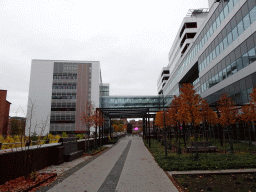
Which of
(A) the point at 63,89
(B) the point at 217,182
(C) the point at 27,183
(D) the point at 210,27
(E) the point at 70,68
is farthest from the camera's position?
(E) the point at 70,68

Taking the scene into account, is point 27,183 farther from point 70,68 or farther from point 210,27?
point 70,68

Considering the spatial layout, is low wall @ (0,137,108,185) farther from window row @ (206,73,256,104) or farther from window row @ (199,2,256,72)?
window row @ (199,2,256,72)

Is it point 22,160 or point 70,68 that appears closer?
point 22,160

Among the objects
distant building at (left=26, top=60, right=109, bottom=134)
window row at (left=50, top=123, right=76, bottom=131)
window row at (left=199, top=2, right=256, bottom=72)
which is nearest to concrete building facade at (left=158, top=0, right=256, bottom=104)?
window row at (left=199, top=2, right=256, bottom=72)

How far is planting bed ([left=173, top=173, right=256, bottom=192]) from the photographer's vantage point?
5.51 metres

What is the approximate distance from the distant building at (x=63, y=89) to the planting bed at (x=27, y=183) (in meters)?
51.2

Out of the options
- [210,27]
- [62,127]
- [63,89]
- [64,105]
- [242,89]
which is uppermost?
[210,27]

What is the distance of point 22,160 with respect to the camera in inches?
282

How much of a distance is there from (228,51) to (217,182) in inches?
912

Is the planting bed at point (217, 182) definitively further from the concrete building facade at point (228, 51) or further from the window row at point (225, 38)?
the window row at point (225, 38)

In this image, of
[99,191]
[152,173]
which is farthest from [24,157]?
[152,173]

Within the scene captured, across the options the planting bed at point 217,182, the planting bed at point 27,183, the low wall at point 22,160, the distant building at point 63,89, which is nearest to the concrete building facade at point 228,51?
the planting bed at point 217,182

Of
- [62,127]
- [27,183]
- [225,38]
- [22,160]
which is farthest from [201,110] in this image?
[62,127]

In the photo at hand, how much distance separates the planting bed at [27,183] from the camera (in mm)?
5519
